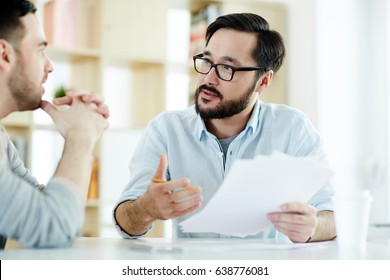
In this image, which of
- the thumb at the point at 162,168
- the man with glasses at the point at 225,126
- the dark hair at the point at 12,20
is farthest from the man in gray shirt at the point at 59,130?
the man with glasses at the point at 225,126

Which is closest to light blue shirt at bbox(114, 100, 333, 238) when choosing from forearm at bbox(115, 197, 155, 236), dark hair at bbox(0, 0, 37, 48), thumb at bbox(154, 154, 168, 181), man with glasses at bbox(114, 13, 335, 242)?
man with glasses at bbox(114, 13, 335, 242)

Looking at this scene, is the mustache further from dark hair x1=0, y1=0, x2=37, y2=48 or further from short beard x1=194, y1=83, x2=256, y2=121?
dark hair x1=0, y1=0, x2=37, y2=48

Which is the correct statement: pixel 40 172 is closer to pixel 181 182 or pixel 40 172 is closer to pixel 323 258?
pixel 181 182

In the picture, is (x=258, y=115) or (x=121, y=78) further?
(x=121, y=78)

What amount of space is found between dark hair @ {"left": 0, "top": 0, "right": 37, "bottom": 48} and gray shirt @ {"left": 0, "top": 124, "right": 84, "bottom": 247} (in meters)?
0.25

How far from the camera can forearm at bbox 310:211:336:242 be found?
148 centimetres

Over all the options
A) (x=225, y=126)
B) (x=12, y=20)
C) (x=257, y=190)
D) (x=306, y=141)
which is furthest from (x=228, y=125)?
(x=12, y=20)

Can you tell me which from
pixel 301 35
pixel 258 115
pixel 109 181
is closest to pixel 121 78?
pixel 109 181

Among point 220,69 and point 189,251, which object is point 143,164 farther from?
point 189,251

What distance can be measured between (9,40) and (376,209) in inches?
122

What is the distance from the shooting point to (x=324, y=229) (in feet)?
5.01

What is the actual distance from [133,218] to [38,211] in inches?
20.9

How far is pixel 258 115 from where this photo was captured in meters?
2.00

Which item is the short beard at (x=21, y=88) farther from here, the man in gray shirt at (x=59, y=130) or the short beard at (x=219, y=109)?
the short beard at (x=219, y=109)
